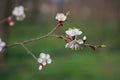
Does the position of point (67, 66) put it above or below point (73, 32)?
below

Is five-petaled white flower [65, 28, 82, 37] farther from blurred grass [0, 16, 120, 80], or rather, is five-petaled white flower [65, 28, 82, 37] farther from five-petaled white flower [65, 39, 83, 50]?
blurred grass [0, 16, 120, 80]

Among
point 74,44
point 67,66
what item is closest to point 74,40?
point 74,44

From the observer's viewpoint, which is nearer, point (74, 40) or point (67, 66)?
point (74, 40)

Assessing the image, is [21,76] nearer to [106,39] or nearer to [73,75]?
[73,75]

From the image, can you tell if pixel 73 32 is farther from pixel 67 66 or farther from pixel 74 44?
pixel 67 66

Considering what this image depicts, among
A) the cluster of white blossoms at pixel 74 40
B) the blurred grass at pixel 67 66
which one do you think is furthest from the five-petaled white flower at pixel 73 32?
the blurred grass at pixel 67 66

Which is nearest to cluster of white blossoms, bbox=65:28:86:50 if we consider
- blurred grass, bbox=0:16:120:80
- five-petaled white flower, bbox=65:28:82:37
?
five-petaled white flower, bbox=65:28:82:37

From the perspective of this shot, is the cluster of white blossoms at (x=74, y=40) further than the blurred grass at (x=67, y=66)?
No

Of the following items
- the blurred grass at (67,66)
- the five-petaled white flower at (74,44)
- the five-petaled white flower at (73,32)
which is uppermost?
the five-petaled white flower at (73,32)

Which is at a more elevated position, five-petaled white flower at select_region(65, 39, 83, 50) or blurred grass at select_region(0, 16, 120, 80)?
five-petaled white flower at select_region(65, 39, 83, 50)

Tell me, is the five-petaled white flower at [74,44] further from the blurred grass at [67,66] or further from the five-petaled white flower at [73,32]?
the blurred grass at [67,66]

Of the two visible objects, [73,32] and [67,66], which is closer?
[73,32]

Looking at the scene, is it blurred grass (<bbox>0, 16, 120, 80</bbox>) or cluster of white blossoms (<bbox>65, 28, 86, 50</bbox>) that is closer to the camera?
cluster of white blossoms (<bbox>65, 28, 86, 50</bbox>)
